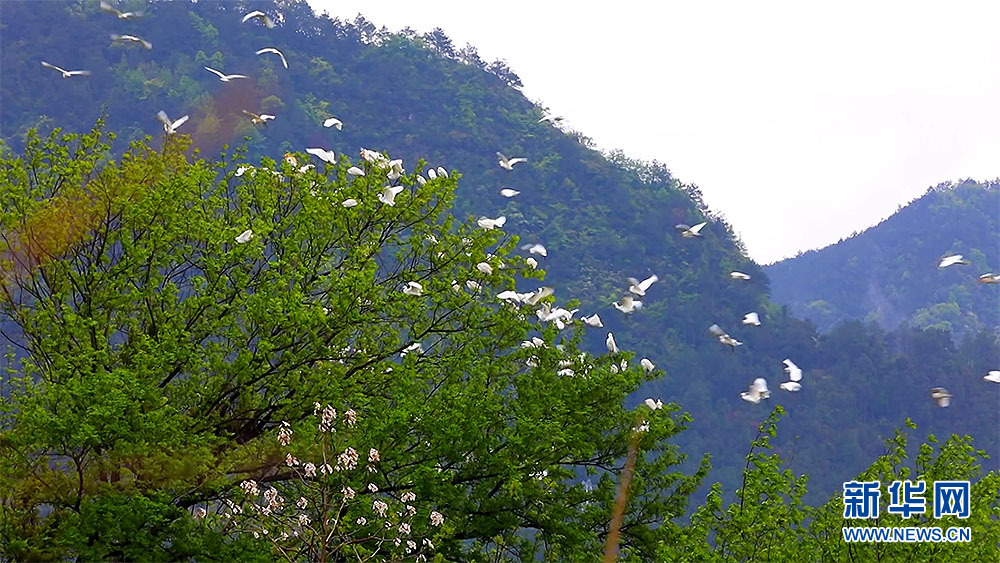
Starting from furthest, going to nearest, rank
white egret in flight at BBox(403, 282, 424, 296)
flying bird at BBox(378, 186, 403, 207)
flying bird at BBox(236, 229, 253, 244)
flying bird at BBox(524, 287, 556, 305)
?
1. flying bird at BBox(524, 287, 556, 305)
2. flying bird at BBox(378, 186, 403, 207)
3. white egret in flight at BBox(403, 282, 424, 296)
4. flying bird at BBox(236, 229, 253, 244)

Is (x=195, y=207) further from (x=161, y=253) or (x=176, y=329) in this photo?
(x=176, y=329)

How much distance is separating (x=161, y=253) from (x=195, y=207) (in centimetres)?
67

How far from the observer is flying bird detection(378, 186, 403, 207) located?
1350cm

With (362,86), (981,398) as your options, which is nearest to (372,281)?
(981,398)

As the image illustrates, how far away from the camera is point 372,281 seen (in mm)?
13203

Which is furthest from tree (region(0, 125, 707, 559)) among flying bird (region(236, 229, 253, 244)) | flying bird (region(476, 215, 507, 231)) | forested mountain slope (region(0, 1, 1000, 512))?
forested mountain slope (region(0, 1, 1000, 512))

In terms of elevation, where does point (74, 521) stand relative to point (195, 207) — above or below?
below

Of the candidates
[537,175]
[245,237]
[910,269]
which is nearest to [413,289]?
[245,237]

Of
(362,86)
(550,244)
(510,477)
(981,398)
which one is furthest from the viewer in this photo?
(362,86)

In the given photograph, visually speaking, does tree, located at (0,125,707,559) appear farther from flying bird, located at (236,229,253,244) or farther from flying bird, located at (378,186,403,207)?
flying bird, located at (378,186,403,207)

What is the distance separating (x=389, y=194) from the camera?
13500mm

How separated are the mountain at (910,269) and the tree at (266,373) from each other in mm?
73964

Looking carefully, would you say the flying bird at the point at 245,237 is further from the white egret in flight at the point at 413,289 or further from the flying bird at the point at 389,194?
the white egret in flight at the point at 413,289

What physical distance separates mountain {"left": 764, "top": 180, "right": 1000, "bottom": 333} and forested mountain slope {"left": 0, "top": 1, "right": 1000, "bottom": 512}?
50.1 ft
